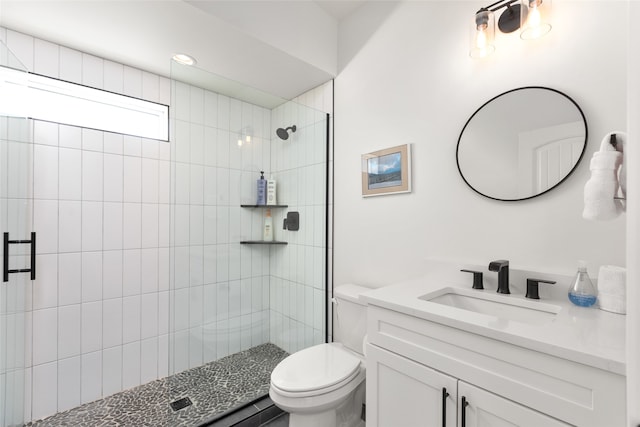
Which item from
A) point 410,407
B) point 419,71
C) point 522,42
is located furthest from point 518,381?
point 419,71

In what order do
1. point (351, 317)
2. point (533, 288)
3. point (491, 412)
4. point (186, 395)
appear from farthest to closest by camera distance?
point (186, 395) < point (351, 317) < point (533, 288) < point (491, 412)

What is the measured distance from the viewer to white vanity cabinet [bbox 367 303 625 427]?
68 cm

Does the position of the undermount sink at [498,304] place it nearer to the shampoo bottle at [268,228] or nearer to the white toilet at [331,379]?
the white toilet at [331,379]

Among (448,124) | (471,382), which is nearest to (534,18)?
(448,124)

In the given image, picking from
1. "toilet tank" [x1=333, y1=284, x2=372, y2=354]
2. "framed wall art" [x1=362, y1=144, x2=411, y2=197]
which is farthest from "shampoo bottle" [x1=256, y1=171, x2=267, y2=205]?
"toilet tank" [x1=333, y1=284, x2=372, y2=354]

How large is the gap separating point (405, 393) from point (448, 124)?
50.1 inches

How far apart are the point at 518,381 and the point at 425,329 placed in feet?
0.91

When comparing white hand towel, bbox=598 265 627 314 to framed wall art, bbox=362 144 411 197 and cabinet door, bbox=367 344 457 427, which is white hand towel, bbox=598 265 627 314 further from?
framed wall art, bbox=362 144 411 197

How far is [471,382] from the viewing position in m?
0.87

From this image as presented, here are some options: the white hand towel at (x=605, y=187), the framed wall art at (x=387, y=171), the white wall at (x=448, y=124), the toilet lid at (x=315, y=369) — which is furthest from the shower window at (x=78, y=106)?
the white hand towel at (x=605, y=187)

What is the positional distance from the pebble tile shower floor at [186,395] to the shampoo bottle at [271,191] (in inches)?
44.8

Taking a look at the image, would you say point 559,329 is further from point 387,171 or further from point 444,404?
point 387,171

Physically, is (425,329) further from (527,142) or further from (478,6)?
(478,6)

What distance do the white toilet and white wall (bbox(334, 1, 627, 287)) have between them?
0.99ft
